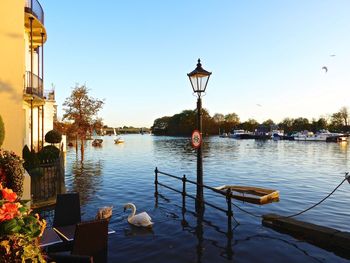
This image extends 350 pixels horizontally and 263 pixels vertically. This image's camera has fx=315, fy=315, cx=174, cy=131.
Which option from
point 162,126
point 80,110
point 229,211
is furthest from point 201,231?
point 162,126

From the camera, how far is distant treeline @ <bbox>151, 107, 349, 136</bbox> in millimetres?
121562

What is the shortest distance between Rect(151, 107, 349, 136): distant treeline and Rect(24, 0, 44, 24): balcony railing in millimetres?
119070

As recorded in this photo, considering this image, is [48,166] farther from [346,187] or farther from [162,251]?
[346,187]

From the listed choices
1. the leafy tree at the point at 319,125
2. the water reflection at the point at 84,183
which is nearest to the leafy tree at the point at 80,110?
the water reflection at the point at 84,183

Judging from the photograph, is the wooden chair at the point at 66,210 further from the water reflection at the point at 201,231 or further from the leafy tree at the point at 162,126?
the leafy tree at the point at 162,126

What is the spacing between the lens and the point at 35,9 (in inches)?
674

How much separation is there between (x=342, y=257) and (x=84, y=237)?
6.52 m

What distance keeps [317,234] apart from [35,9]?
17.1 metres

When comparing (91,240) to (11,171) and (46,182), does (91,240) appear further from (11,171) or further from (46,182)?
(46,182)

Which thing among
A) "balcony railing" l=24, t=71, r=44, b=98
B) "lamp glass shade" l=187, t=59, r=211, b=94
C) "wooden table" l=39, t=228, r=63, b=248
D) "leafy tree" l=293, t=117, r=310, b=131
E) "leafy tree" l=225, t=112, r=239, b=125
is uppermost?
"leafy tree" l=225, t=112, r=239, b=125

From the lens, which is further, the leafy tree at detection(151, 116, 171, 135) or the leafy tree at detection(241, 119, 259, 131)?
the leafy tree at detection(151, 116, 171, 135)

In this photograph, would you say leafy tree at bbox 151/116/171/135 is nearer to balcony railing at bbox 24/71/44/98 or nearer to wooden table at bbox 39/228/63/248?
balcony railing at bbox 24/71/44/98

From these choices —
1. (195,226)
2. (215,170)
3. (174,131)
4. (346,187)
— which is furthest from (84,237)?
(174,131)

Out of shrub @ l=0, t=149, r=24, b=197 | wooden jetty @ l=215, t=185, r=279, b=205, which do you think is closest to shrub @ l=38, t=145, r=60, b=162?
shrub @ l=0, t=149, r=24, b=197
